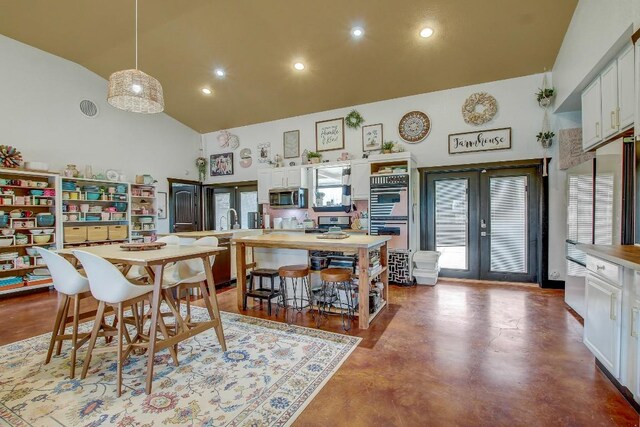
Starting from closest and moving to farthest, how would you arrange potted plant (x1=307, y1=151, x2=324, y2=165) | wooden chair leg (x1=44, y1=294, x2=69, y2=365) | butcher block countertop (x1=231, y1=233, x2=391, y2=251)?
wooden chair leg (x1=44, y1=294, x2=69, y2=365)
butcher block countertop (x1=231, y1=233, x2=391, y2=251)
potted plant (x1=307, y1=151, x2=324, y2=165)

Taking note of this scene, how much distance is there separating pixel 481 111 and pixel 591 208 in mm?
2427

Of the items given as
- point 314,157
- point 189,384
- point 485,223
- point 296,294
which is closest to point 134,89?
point 189,384

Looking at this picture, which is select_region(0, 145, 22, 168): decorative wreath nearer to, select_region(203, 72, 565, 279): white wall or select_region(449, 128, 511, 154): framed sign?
select_region(203, 72, 565, 279): white wall

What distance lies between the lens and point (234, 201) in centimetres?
740

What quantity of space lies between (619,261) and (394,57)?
3813mm

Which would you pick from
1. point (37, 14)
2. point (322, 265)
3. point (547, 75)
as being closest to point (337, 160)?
point (322, 265)

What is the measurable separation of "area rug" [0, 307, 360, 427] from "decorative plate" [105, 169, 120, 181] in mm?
3658

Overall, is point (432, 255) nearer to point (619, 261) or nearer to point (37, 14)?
point (619, 261)

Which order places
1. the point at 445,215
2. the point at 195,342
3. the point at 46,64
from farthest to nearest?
the point at 445,215 < the point at 46,64 < the point at 195,342

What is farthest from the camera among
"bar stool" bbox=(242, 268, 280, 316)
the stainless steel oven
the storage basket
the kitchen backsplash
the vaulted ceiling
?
the kitchen backsplash

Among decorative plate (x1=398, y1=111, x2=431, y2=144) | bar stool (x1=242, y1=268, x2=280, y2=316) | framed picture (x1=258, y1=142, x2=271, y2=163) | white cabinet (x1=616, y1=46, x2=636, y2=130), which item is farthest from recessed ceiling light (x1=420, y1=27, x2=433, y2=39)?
framed picture (x1=258, y1=142, x2=271, y2=163)

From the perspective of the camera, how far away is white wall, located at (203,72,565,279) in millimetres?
4637

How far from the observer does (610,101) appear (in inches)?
115

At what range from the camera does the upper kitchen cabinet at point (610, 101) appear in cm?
259
